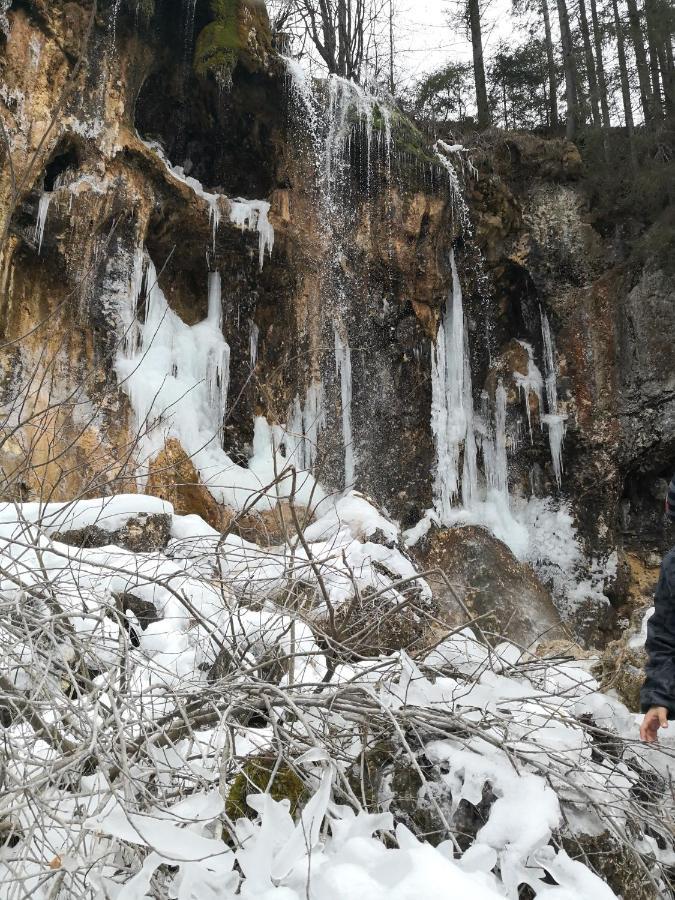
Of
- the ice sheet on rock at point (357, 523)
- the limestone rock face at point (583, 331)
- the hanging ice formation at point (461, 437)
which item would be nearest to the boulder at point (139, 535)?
the ice sheet on rock at point (357, 523)

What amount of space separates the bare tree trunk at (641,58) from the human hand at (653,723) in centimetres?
1149

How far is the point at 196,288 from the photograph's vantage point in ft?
30.3

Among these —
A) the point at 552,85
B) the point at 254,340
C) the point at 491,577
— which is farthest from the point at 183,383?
the point at 552,85

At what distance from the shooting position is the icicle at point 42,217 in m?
7.39

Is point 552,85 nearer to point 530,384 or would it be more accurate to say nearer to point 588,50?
point 588,50

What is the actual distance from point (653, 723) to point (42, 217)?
297 inches

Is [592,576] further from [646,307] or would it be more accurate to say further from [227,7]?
[227,7]

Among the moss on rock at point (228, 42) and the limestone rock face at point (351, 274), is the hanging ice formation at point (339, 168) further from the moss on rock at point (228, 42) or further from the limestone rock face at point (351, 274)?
the moss on rock at point (228, 42)

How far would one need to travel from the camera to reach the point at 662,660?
2156mm

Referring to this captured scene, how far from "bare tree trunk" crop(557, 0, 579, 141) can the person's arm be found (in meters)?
10.9

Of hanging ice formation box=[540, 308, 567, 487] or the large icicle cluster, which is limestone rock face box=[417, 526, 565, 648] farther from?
hanging ice formation box=[540, 308, 567, 487]

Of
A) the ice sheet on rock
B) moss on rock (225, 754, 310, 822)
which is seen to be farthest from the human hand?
the ice sheet on rock

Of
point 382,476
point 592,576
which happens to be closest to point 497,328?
point 382,476

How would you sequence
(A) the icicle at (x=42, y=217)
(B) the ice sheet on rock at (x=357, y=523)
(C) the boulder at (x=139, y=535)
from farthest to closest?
(A) the icicle at (x=42, y=217) → (B) the ice sheet on rock at (x=357, y=523) → (C) the boulder at (x=139, y=535)
